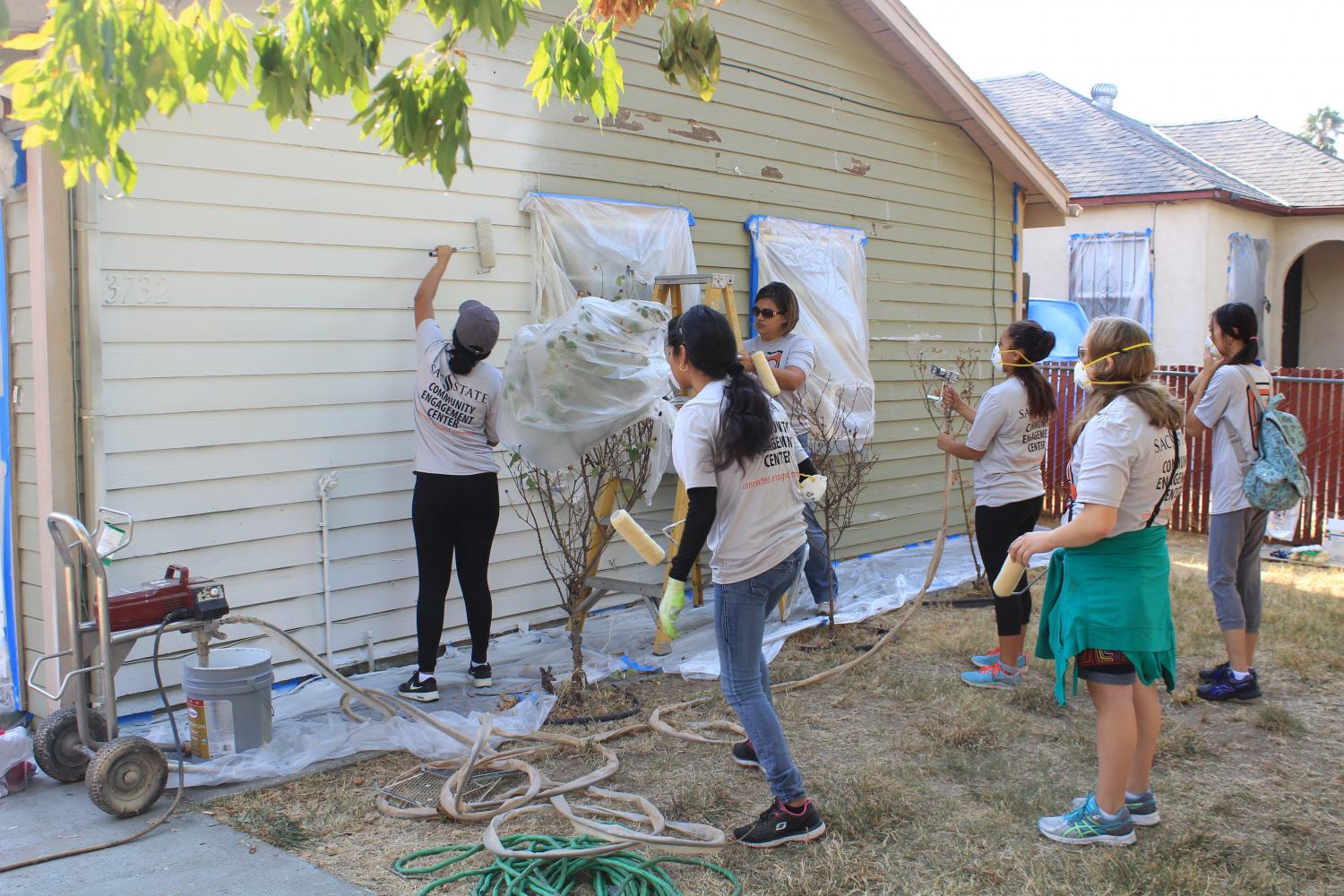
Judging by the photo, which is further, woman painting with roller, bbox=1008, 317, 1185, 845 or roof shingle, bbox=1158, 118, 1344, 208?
roof shingle, bbox=1158, 118, 1344, 208

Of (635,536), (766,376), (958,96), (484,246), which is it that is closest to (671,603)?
(635,536)

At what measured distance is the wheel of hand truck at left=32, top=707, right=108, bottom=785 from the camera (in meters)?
3.95

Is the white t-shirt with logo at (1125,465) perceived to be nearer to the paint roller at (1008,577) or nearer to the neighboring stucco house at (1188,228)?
the paint roller at (1008,577)

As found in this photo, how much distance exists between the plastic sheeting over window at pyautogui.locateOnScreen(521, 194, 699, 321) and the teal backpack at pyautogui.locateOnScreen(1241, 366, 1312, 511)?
3.19m

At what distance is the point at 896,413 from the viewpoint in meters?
8.74

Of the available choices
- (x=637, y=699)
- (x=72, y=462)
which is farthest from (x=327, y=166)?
(x=637, y=699)

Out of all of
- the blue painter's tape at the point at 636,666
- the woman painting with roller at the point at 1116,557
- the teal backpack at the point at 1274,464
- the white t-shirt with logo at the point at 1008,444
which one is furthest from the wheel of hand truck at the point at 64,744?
the teal backpack at the point at 1274,464

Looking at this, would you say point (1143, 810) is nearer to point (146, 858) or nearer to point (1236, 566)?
point (1236, 566)

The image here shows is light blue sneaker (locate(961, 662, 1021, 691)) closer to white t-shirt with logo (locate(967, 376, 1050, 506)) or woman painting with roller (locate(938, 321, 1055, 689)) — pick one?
woman painting with roller (locate(938, 321, 1055, 689))

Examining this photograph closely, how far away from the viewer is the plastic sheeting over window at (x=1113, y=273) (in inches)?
575

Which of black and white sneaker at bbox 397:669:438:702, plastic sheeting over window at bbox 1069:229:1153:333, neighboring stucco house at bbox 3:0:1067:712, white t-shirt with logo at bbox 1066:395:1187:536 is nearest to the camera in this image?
white t-shirt with logo at bbox 1066:395:1187:536

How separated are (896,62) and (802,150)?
143 cm

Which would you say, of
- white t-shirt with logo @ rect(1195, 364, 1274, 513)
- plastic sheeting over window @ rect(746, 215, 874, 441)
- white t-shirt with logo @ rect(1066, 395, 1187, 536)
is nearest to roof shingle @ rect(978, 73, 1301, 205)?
plastic sheeting over window @ rect(746, 215, 874, 441)

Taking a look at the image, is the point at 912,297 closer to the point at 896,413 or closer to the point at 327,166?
the point at 896,413
